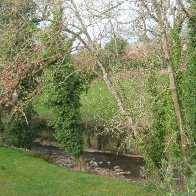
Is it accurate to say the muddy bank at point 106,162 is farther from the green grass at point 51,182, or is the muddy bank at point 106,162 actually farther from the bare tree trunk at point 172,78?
the bare tree trunk at point 172,78

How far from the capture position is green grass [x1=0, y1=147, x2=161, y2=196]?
1761 centimetres

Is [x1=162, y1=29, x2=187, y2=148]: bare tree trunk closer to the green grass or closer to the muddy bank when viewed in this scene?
the green grass

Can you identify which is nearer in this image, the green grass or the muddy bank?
the green grass

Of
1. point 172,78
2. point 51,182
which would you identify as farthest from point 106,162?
point 172,78

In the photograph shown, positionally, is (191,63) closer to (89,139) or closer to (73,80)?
(73,80)

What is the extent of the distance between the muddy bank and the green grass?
296 centimetres

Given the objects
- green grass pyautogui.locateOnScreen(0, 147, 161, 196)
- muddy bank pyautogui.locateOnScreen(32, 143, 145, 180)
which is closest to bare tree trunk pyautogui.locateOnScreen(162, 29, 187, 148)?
green grass pyautogui.locateOnScreen(0, 147, 161, 196)

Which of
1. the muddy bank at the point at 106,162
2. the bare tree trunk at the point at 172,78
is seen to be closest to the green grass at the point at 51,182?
the muddy bank at the point at 106,162

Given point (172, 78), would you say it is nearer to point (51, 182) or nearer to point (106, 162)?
point (51, 182)

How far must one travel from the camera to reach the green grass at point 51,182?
57.8 ft

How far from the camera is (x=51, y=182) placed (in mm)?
18656

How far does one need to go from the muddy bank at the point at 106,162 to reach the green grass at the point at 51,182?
9.71 ft

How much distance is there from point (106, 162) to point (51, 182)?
7791 millimetres

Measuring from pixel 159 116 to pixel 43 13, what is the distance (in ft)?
22.1
